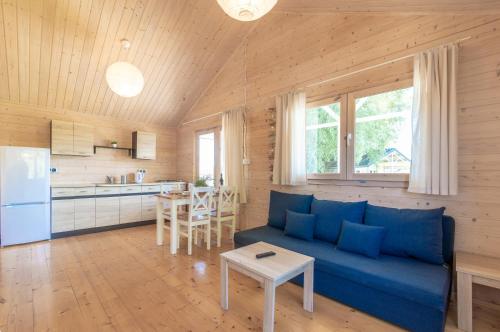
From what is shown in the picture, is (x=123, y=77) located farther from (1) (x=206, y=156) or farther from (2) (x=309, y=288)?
(2) (x=309, y=288)

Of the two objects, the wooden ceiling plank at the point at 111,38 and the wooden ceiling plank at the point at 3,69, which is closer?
the wooden ceiling plank at the point at 3,69

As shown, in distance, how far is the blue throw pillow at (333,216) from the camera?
258cm

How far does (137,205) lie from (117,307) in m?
3.18

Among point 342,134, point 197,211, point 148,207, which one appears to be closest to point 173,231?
point 197,211

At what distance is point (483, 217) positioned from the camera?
206 centimetres

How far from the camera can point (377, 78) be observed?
2.67m

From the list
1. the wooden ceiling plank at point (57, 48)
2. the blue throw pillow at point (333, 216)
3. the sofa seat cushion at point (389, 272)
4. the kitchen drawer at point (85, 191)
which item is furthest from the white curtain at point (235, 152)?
the wooden ceiling plank at point (57, 48)

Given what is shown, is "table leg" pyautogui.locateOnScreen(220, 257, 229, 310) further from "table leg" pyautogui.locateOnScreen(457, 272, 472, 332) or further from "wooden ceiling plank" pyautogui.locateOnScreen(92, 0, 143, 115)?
"wooden ceiling plank" pyautogui.locateOnScreen(92, 0, 143, 115)

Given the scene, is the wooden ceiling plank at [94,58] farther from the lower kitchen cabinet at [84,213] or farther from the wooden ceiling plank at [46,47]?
the lower kitchen cabinet at [84,213]

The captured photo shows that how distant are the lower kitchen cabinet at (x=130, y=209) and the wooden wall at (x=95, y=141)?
2.47ft

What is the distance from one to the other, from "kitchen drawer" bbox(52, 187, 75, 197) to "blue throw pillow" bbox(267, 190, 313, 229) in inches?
140

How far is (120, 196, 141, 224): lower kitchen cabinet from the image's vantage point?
15.7 ft

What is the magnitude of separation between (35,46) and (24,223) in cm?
266

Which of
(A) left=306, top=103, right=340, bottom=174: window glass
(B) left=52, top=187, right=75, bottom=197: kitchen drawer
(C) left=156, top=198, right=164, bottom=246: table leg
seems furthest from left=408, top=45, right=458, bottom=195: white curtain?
(B) left=52, top=187, right=75, bottom=197: kitchen drawer
